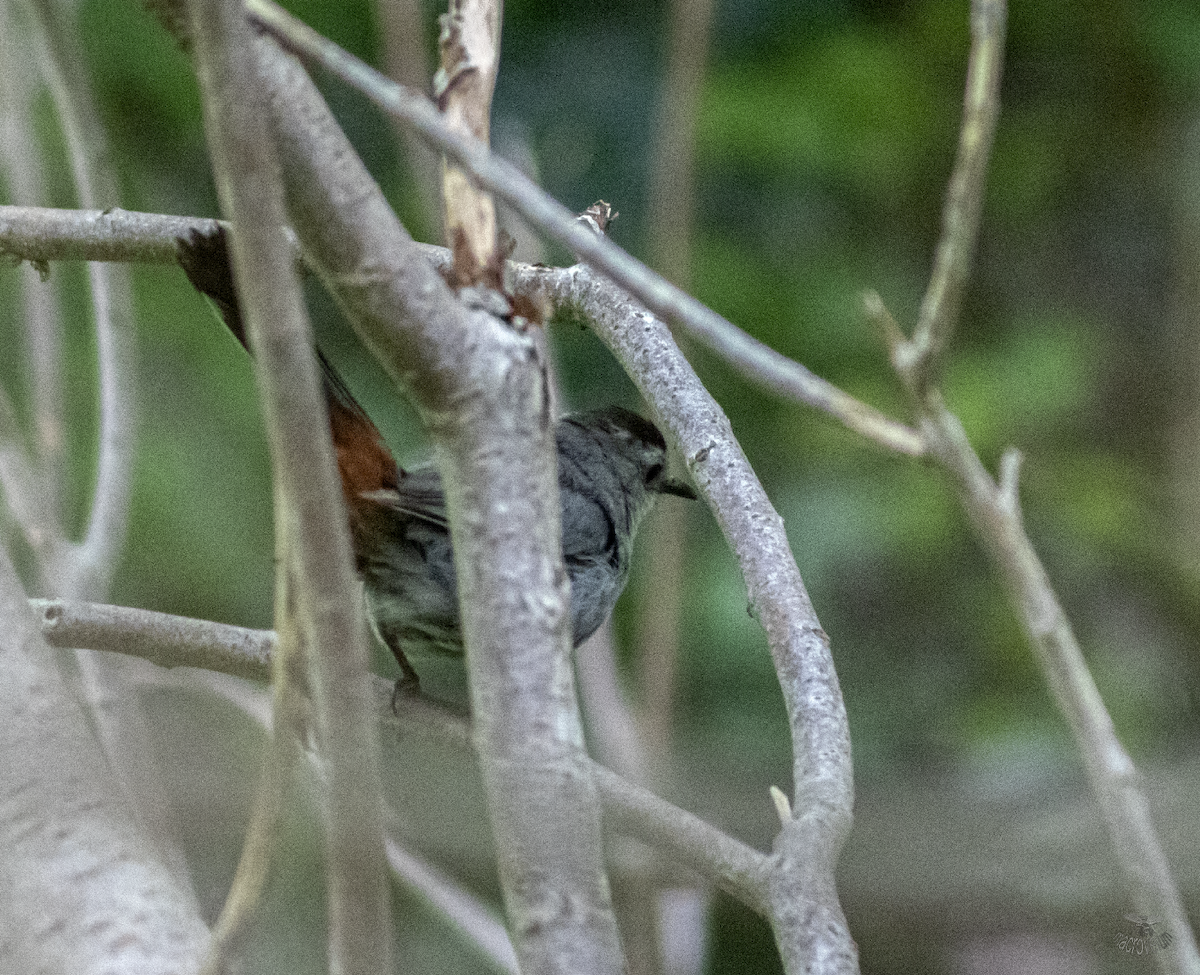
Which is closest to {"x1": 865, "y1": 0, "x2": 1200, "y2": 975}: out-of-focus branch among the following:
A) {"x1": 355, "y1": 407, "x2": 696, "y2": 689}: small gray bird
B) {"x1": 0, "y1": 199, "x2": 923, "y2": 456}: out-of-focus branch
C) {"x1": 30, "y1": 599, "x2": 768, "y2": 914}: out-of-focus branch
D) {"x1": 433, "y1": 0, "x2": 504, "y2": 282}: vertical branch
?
{"x1": 433, "y1": 0, "x2": 504, "y2": 282}: vertical branch

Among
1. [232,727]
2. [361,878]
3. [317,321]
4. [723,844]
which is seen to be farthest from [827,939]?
[317,321]

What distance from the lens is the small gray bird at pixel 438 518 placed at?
8.52 feet

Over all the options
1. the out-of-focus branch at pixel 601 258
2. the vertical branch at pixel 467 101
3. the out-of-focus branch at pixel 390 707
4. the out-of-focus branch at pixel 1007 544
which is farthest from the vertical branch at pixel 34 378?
the out-of-focus branch at pixel 1007 544

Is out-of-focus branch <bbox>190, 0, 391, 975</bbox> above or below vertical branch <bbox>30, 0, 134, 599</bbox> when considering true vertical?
below

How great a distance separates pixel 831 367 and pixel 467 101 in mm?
3373

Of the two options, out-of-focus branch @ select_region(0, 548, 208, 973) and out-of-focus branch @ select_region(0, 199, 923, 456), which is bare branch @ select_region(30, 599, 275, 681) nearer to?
out-of-focus branch @ select_region(0, 199, 923, 456)

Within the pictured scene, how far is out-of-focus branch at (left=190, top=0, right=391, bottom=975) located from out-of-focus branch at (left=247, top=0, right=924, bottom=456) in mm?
108

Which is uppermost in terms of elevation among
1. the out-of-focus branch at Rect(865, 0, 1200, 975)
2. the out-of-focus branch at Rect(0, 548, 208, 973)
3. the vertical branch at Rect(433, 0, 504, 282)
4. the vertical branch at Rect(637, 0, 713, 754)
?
the vertical branch at Rect(637, 0, 713, 754)

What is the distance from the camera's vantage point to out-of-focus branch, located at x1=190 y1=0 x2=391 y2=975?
33.5 inches

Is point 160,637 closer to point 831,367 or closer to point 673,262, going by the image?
point 673,262

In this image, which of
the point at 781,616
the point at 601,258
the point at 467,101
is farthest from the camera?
the point at 781,616

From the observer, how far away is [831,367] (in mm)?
4562

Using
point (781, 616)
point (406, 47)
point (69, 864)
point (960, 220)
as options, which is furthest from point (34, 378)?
point (960, 220)

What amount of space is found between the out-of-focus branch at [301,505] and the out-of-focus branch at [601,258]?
108 mm
